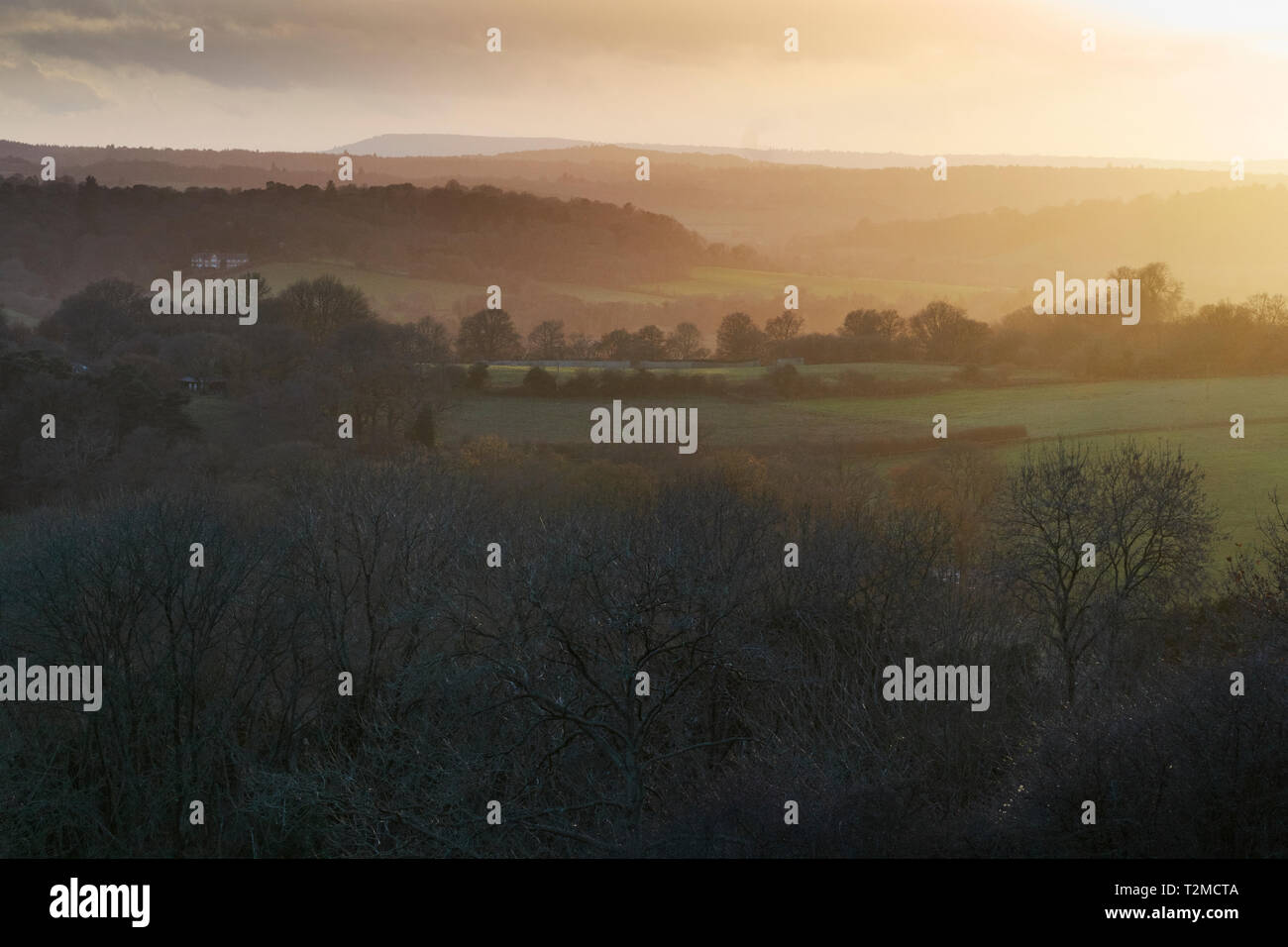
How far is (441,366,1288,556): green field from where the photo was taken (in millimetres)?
40469

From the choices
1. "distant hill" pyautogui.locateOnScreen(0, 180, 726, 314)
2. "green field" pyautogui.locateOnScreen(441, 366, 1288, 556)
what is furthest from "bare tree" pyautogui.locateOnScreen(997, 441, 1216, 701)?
"distant hill" pyautogui.locateOnScreen(0, 180, 726, 314)

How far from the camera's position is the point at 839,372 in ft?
155

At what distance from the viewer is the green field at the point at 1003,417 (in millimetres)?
40469

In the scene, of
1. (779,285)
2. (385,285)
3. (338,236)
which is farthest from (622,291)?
(338,236)

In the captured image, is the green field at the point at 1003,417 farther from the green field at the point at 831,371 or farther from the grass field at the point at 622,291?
the grass field at the point at 622,291

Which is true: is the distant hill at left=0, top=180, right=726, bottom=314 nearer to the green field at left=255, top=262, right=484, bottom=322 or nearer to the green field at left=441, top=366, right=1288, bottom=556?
the green field at left=255, top=262, right=484, bottom=322

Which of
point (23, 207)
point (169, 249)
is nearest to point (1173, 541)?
point (169, 249)

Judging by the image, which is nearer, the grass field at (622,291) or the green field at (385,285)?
the green field at (385,285)

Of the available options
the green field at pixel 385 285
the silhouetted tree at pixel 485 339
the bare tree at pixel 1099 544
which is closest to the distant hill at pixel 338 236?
the green field at pixel 385 285

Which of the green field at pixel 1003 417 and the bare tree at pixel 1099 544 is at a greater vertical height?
the green field at pixel 1003 417

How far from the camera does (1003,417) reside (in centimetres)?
4391

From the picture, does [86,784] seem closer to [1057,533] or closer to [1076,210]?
[1057,533]

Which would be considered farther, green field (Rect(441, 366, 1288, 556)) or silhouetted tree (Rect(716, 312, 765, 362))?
silhouetted tree (Rect(716, 312, 765, 362))

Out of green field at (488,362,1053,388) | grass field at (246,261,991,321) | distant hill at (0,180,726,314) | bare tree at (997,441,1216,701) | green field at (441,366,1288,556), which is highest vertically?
distant hill at (0,180,726,314)
